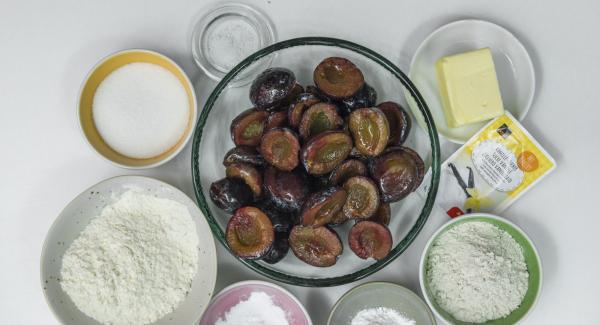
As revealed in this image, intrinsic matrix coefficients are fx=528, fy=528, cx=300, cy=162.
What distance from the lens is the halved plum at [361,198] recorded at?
1.32 m

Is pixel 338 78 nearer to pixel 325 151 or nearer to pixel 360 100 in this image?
pixel 360 100

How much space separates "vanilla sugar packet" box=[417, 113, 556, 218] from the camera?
5.18 feet

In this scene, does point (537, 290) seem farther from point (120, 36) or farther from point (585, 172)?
point (120, 36)

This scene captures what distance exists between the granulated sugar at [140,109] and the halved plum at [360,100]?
0.49m

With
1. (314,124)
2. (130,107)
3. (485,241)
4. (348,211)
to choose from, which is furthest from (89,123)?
(485,241)

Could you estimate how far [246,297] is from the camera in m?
1.58

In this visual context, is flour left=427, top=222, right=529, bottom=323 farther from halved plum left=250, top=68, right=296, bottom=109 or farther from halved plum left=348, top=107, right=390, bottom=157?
halved plum left=250, top=68, right=296, bottom=109

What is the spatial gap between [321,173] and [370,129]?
0.17m

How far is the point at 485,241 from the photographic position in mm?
1549

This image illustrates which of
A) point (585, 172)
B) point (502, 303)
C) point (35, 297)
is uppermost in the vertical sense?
point (585, 172)

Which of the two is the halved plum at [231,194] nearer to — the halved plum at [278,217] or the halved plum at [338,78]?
the halved plum at [278,217]

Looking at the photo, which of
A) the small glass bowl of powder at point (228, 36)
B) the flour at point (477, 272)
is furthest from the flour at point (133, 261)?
the flour at point (477, 272)

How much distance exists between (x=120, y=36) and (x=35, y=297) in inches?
34.5

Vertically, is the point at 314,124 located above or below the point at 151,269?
above
